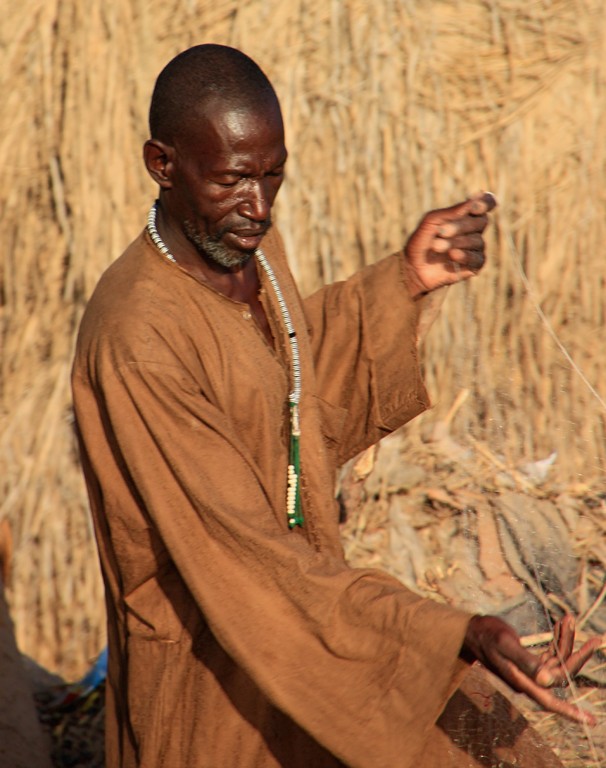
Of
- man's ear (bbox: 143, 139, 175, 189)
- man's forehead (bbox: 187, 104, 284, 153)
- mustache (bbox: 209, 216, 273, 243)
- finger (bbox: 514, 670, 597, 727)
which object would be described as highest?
man's forehead (bbox: 187, 104, 284, 153)

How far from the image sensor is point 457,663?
154cm

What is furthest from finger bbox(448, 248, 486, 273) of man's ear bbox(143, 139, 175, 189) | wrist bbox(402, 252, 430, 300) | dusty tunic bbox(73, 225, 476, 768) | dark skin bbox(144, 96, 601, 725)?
man's ear bbox(143, 139, 175, 189)

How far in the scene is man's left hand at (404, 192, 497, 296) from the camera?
6.84 ft

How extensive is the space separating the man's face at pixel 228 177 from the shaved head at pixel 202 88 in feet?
0.05

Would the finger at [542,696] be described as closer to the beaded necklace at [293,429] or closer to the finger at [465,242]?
A: the beaded necklace at [293,429]

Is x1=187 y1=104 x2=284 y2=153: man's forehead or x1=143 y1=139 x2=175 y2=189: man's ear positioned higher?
x1=187 y1=104 x2=284 y2=153: man's forehead

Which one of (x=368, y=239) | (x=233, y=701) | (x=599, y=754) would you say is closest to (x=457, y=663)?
(x=233, y=701)

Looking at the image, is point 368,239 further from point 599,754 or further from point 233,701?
point 233,701

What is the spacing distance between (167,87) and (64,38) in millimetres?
2042

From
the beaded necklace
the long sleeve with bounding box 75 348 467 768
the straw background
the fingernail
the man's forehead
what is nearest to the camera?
the fingernail

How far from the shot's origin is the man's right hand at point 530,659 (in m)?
1.42

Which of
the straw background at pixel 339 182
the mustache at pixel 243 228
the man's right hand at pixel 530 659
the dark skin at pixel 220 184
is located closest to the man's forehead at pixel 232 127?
the dark skin at pixel 220 184

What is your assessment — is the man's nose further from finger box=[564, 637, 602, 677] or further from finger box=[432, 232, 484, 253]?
finger box=[564, 637, 602, 677]

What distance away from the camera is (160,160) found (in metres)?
1.84
